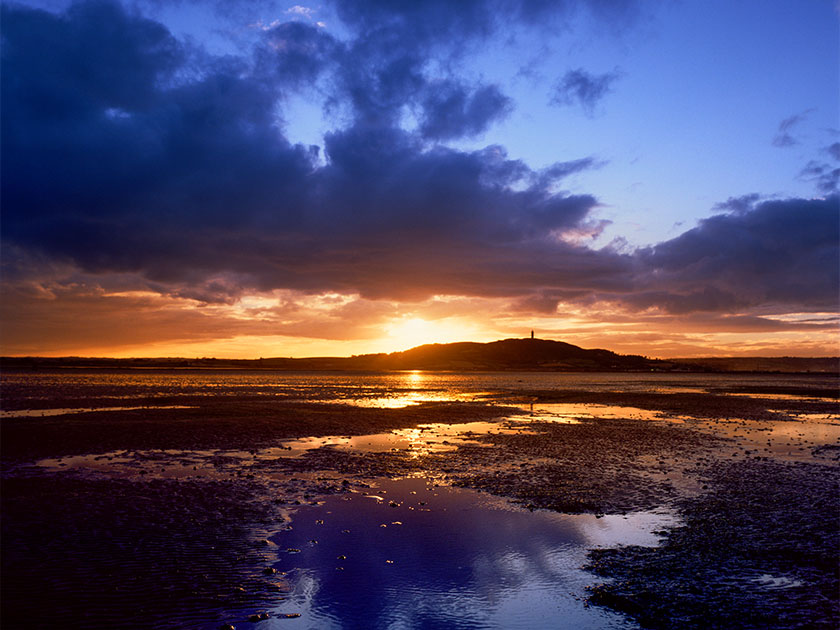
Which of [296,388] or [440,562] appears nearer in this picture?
[440,562]

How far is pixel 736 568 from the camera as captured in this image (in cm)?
1077

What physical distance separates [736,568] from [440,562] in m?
5.85

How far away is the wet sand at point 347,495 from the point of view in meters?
9.25

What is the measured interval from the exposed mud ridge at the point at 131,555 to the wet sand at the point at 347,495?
0.16 ft

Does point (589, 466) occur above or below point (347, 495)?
below

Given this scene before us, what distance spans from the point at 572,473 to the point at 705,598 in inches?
423

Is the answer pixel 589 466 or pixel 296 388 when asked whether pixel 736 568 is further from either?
pixel 296 388

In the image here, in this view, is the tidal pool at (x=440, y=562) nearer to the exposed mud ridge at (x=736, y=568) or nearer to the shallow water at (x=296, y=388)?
the exposed mud ridge at (x=736, y=568)

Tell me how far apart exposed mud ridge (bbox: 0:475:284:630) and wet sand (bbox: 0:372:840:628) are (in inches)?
1.9

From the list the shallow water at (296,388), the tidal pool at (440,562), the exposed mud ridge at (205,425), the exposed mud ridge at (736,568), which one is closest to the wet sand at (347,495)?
the exposed mud ridge at (736,568)

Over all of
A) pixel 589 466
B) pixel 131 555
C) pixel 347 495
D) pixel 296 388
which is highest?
pixel 131 555

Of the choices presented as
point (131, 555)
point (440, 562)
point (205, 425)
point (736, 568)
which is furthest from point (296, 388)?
point (736, 568)

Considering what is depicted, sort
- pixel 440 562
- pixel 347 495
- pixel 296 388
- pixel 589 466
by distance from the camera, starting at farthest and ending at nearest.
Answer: pixel 296 388, pixel 589 466, pixel 347 495, pixel 440 562

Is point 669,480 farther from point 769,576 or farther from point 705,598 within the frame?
point 705,598
